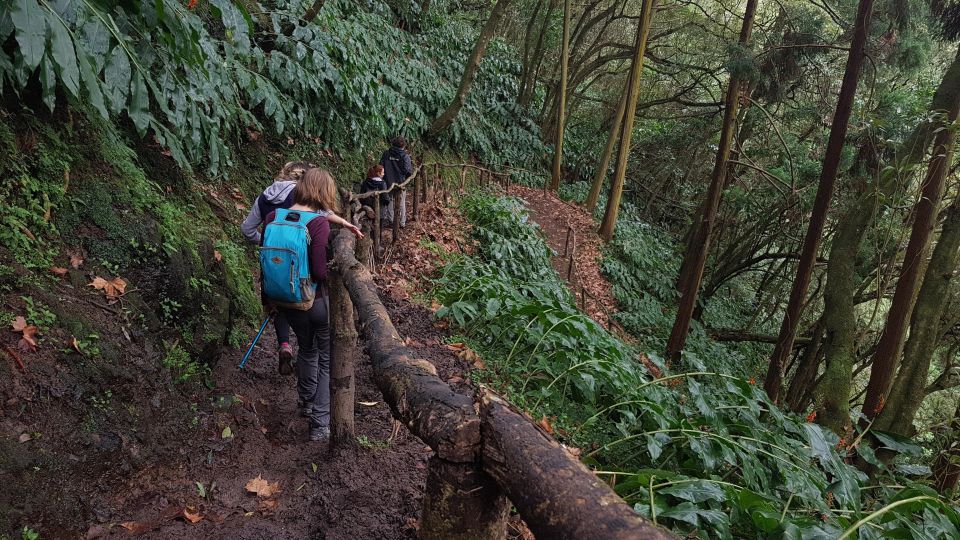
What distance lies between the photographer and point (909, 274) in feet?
20.9

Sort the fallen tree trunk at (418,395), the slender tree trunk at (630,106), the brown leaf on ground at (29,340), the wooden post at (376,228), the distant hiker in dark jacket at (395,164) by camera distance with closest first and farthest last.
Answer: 1. the fallen tree trunk at (418,395)
2. the brown leaf on ground at (29,340)
3. the wooden post at (376,228)
4. the distant hiker in dark jacket at (395,164)
5. the slender tree trunk at (630,106)

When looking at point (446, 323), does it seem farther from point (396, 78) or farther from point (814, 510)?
point (396, 78)

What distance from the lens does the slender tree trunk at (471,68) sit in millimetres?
10844

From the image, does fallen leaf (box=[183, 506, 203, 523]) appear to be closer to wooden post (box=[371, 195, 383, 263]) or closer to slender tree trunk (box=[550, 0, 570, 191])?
wooden post (box=[371, 195, 383, 263])

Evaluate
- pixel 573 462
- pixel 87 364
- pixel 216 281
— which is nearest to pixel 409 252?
pixel 216 281

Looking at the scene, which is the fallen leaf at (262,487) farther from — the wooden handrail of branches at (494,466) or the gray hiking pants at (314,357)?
the wooden handrail of branches at (494,466)

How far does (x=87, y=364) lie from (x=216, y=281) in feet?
4.88

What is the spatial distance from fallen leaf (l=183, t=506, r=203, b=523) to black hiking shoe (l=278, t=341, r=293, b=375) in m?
1.17

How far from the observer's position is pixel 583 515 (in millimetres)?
1046

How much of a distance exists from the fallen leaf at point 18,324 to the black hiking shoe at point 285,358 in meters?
1.42

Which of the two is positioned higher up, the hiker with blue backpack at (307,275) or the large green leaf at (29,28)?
the large green leaf at (29,28)

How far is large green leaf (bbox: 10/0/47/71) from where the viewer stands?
6.42ft

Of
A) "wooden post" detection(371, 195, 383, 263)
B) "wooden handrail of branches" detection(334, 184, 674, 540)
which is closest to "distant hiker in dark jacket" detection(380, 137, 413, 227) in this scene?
"wooden post" detection(371, 195, 383, 263)

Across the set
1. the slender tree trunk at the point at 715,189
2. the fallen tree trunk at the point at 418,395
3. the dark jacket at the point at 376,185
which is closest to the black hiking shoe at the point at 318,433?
the fallen tree trunk at the point at 418,395
